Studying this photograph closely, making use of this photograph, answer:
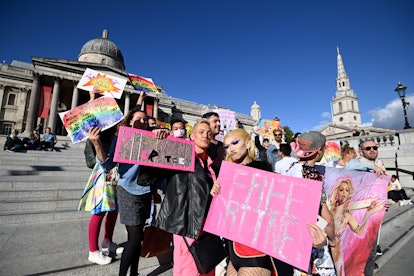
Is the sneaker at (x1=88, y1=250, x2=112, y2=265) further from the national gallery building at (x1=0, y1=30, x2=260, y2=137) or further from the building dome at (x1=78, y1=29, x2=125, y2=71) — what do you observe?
the building dome at (x1=78, y1=29, x2=125, y2=71)

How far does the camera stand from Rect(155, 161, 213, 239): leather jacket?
5.81 feet

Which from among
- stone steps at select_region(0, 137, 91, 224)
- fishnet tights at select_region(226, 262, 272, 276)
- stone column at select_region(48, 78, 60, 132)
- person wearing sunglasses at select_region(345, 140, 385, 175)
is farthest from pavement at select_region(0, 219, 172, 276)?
stone column at select_region(48, 78, 60, 132)

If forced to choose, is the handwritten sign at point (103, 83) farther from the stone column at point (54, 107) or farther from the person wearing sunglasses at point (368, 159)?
the stone column at point (54, 107)

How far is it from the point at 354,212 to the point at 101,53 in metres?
41.2

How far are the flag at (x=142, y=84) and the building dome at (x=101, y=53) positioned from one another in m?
37.1

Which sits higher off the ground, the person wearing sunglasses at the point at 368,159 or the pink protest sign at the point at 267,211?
the person wearing sunglasses at the point at 368,159

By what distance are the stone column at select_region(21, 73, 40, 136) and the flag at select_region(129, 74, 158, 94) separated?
88.3ft

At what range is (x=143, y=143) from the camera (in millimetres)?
1918

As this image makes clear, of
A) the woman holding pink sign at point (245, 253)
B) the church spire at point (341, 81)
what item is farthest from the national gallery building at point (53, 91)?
the church spire at point (341, 81)

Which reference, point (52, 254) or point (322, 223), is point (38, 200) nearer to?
point (52, 254)

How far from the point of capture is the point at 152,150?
193 centimetres

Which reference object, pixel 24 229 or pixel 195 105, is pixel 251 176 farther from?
pixel 195 105

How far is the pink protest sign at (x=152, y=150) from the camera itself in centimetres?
182

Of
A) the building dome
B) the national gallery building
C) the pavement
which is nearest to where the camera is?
the pavement
